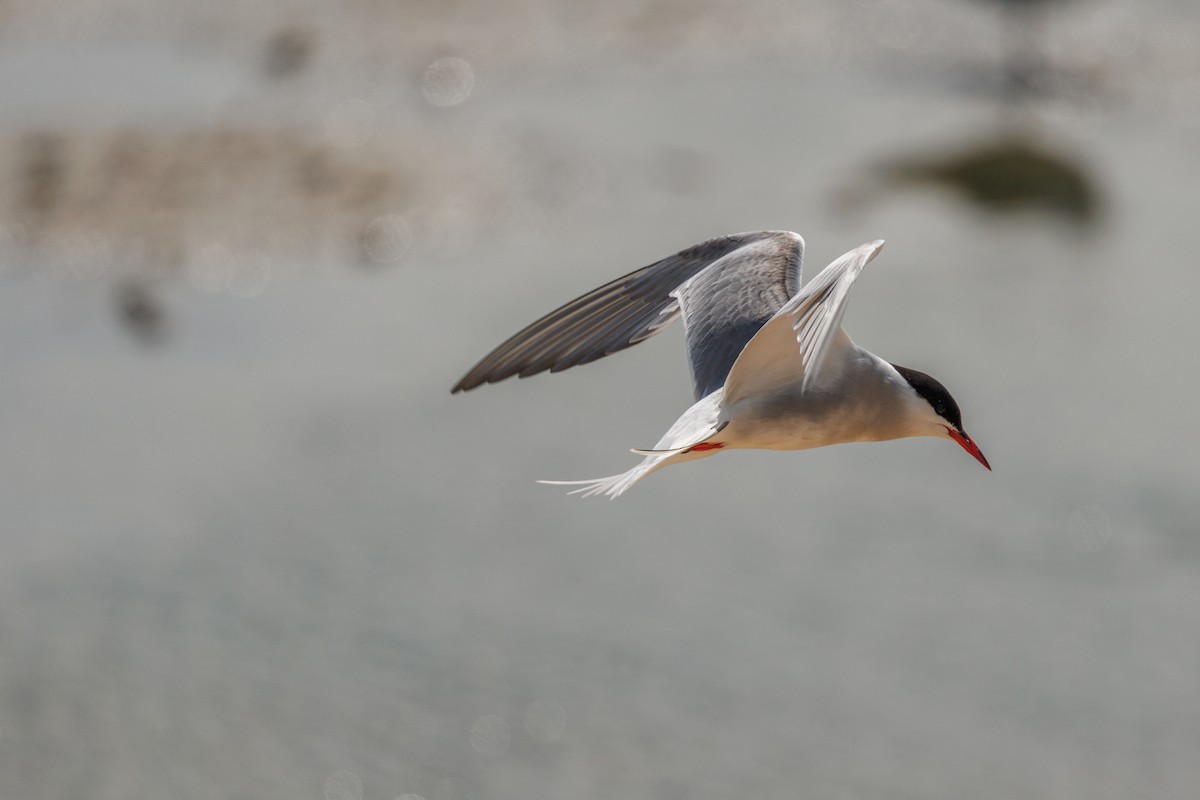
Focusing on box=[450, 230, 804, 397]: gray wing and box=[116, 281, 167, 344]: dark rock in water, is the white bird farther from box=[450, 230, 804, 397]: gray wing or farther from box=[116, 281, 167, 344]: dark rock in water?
box=[116, 281, 167, 344]: dark rock in water

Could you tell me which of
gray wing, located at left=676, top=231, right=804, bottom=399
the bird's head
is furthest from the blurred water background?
the bird's head

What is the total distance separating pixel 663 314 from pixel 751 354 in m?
1.19

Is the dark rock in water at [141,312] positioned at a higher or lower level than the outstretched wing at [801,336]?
lower

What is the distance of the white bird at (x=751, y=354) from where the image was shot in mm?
5402

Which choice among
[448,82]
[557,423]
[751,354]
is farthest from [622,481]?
[448,82]

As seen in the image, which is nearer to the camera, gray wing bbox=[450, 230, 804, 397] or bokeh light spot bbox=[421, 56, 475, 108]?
gray wing bbox=[450, 230, 804, 397]

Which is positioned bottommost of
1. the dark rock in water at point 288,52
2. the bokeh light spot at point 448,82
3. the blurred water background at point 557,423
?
the blurred water background at point 557,423

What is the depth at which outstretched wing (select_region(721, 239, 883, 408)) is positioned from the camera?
4980 millimetres

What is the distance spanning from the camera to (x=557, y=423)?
680 inches

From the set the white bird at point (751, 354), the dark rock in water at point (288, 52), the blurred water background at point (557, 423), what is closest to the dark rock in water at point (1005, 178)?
the blurred water background at point (557, 423)

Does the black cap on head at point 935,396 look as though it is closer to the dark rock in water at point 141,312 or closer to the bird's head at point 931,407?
the bird's head at point 931,407

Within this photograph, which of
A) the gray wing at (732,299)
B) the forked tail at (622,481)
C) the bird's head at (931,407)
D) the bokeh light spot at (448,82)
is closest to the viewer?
the forked tail at (622,481)

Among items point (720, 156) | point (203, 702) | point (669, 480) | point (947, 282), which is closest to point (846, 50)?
point (720, 156)

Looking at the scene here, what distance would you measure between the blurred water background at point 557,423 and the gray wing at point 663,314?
24.5 ft
